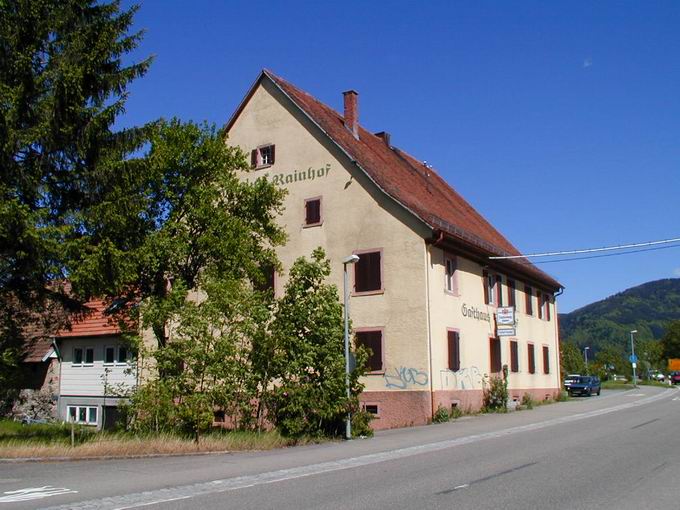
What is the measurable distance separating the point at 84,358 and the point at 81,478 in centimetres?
2595

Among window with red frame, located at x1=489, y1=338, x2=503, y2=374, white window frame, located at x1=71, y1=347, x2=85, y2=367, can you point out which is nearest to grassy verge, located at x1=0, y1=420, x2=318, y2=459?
window with red frame, located at x1=489, y1=338, x2=503, y2=374

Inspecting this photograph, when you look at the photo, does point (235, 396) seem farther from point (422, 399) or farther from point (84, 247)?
point (422, 399)

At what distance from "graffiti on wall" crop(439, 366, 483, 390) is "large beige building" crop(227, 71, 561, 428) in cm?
4

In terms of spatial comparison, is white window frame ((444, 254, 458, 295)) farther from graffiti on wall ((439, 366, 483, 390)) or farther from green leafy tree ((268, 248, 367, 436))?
green leafy tree ((268, 248, 367, 436))

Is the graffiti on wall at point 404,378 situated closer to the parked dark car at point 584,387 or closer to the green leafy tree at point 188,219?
the green leafy tree at point 188,219

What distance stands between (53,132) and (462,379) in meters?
16.6

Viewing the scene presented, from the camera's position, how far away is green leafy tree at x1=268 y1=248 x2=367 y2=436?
18625 millimetres

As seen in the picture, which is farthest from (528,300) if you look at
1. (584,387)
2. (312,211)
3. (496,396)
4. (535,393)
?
(312,211)

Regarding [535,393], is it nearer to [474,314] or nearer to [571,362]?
[474,314]

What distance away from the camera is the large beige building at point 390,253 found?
83.0 ft

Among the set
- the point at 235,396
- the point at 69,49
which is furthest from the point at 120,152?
the point at 235,396

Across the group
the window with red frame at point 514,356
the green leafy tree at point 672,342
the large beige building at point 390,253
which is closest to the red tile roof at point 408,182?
the large beige building at point 390,253

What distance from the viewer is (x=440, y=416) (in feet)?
80.3

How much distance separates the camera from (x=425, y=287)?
25.2m
